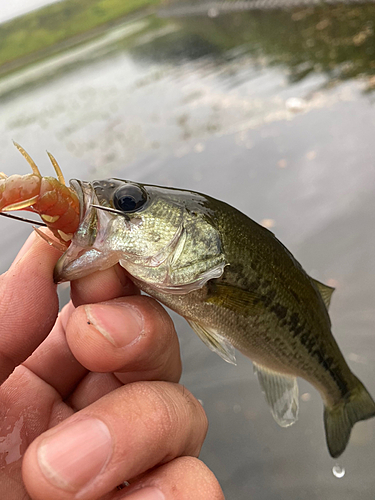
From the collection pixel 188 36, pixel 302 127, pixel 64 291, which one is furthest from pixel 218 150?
pixel 188 36

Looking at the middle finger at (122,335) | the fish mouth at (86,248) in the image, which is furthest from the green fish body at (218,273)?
the middle finger at (122,335)

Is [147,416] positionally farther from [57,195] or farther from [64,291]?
[64,291]

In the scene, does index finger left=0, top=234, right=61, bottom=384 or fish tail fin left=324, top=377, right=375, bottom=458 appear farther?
fish tail fin left=324, top=377, right=375, bottom=458

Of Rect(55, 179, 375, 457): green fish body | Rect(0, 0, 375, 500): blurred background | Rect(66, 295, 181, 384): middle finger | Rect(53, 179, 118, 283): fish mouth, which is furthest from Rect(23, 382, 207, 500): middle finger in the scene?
Rect(0, 0, 375, 500): blurred background

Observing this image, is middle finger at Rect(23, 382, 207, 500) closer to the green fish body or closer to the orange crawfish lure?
the green fish body

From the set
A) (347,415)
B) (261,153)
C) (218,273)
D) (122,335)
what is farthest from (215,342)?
(261,153)

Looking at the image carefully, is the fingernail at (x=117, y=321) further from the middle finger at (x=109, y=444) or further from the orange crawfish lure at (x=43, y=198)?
the orange crawfish lure at (x=43, y=198)
